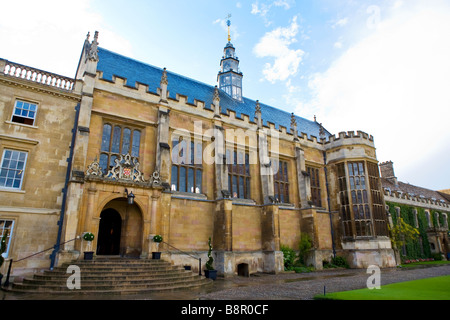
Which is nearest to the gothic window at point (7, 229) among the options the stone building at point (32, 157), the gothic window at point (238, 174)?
the stone building at point (32, 157)

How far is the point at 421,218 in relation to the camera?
33156mm

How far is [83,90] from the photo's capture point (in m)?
14.9

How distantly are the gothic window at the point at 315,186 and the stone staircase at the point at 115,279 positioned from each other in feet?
47.0

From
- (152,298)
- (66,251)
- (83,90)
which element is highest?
(83,90)

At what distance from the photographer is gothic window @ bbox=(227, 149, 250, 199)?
19828 mm

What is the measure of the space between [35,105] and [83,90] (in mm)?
2299

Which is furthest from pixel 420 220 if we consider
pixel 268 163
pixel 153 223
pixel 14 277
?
pixel 14 277

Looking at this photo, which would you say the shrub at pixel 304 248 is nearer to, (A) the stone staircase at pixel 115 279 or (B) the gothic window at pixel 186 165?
(B) the gothic window at pixel 186 165

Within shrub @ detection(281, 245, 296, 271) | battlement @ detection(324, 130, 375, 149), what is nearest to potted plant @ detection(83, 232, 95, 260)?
shrub @ detection(281, 245, 296, 271)

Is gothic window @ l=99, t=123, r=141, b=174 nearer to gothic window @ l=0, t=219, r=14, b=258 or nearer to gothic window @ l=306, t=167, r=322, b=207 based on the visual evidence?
gothic window @ l=0, t=219, r=14, b=258

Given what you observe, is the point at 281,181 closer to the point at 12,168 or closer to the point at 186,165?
the point at 186,165

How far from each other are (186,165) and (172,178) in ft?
4.09
